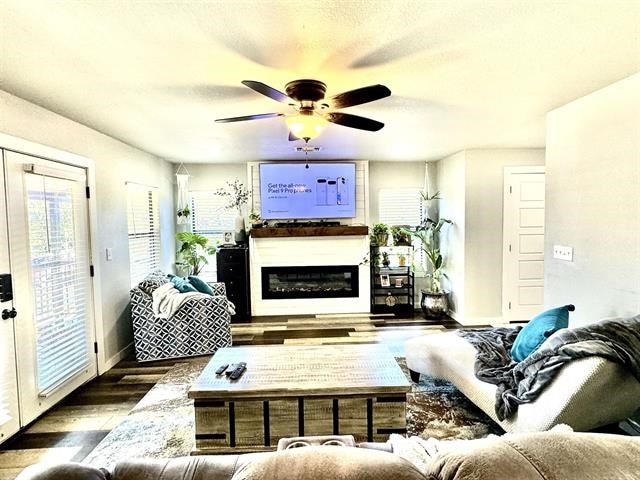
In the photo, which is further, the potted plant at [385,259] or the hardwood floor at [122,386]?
the potted plant at [385,259]

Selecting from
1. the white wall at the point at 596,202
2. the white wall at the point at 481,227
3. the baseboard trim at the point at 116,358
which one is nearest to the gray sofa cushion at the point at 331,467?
the white wall at the point at 596,202

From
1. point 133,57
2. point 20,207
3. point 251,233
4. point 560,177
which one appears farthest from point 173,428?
point 560,177

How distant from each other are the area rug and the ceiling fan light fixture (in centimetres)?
219

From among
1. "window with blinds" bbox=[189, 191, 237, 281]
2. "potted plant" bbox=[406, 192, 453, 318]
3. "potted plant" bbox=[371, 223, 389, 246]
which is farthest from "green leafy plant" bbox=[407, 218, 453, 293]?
"window with blinds" bbox=[189, 191, 237, 281]

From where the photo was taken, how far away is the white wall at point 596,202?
245cm

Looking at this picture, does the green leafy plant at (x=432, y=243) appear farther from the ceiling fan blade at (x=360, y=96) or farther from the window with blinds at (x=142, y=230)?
the window with blinds at (x=142, y=230)

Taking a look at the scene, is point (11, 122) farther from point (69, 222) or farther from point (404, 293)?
point (404, 293)

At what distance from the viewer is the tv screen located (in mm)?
5590

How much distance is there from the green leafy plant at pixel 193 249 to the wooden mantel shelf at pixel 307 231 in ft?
2.59

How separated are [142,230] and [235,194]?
5.48ft

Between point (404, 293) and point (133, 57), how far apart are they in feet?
16.4

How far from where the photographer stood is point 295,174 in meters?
5.59

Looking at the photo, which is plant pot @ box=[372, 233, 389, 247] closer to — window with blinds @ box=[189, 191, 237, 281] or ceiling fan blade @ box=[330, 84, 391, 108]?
window with blinds @ box=[189, 191, 237, 281]

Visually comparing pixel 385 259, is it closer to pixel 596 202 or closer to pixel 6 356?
pixel 596 202
